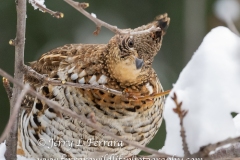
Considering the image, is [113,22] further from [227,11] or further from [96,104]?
[227,11]

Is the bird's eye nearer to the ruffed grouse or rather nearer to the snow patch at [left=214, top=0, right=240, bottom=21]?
the ruffed grouse

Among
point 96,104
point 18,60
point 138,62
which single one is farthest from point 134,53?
point 18,60

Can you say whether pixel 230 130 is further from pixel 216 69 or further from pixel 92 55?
pixel 92 55

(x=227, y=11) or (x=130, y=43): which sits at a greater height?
(x=130, y=43)

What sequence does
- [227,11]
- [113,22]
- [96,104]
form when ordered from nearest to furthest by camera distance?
[227,11], [96,104], [113,22]

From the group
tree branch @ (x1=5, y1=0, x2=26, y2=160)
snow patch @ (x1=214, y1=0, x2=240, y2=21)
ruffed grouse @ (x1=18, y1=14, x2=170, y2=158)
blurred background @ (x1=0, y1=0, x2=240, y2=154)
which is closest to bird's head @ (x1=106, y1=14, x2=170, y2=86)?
ruffed grouse @ (x1=18, y1=14, x2=170, y2=158)

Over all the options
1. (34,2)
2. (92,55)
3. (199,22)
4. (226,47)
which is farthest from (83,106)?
(199,22)

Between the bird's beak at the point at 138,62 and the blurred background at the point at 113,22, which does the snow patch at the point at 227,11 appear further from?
the blurred background at the point at 113,22
